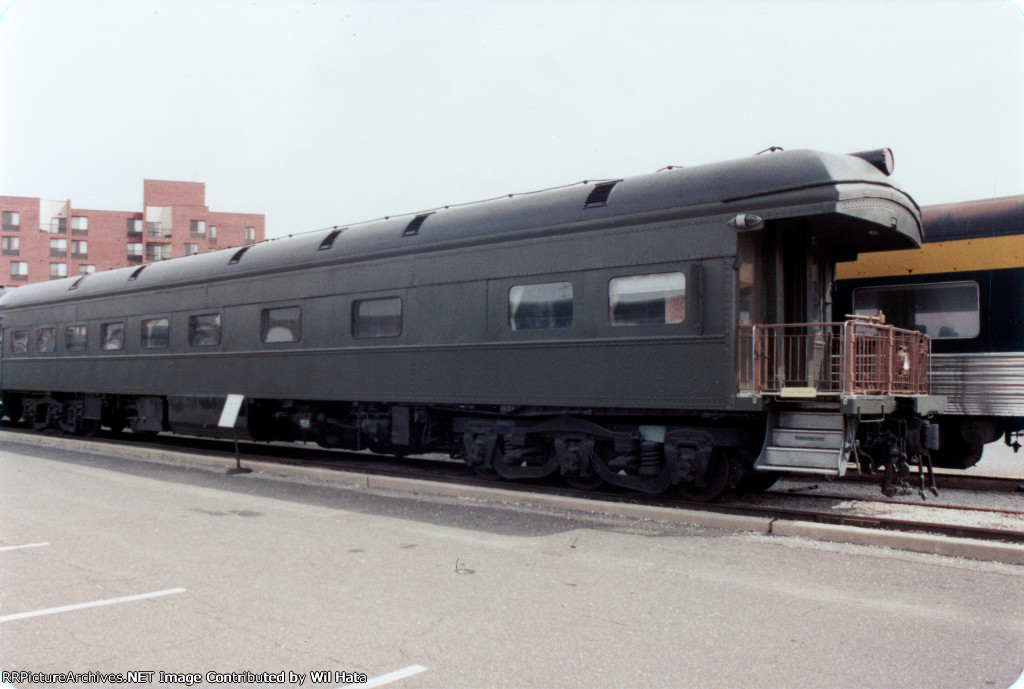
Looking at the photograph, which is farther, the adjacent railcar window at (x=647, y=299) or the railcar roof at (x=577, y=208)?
the adjacent railcar window at (x=647, y=299)

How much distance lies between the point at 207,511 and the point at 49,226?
8007 cm

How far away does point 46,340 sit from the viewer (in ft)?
67.9

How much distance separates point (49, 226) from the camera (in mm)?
77188

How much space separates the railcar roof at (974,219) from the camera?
35.9ft

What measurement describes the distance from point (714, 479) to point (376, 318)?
18.5 feet

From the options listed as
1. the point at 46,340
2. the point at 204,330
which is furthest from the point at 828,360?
the point at 46,340

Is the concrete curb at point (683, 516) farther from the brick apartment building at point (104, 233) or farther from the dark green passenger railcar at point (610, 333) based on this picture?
the brick apartment building at point (104, 233)

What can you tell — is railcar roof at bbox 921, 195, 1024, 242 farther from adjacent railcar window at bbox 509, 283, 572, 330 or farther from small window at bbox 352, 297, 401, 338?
small window at bbox 352, 297, 401, 338

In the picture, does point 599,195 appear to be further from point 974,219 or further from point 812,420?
point 974,219

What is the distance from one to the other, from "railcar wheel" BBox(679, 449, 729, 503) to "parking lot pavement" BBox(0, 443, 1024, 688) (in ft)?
4.16

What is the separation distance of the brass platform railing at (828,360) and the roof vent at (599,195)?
2.35 meters

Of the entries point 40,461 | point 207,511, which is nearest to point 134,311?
point 40,461

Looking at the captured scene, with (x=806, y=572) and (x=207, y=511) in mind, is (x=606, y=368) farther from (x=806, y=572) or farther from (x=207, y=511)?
(x=207, y=511)

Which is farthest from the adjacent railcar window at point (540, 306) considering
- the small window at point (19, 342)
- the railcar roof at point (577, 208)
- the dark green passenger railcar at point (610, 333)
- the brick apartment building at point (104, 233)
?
the brick apartment building at point (104, 233)
